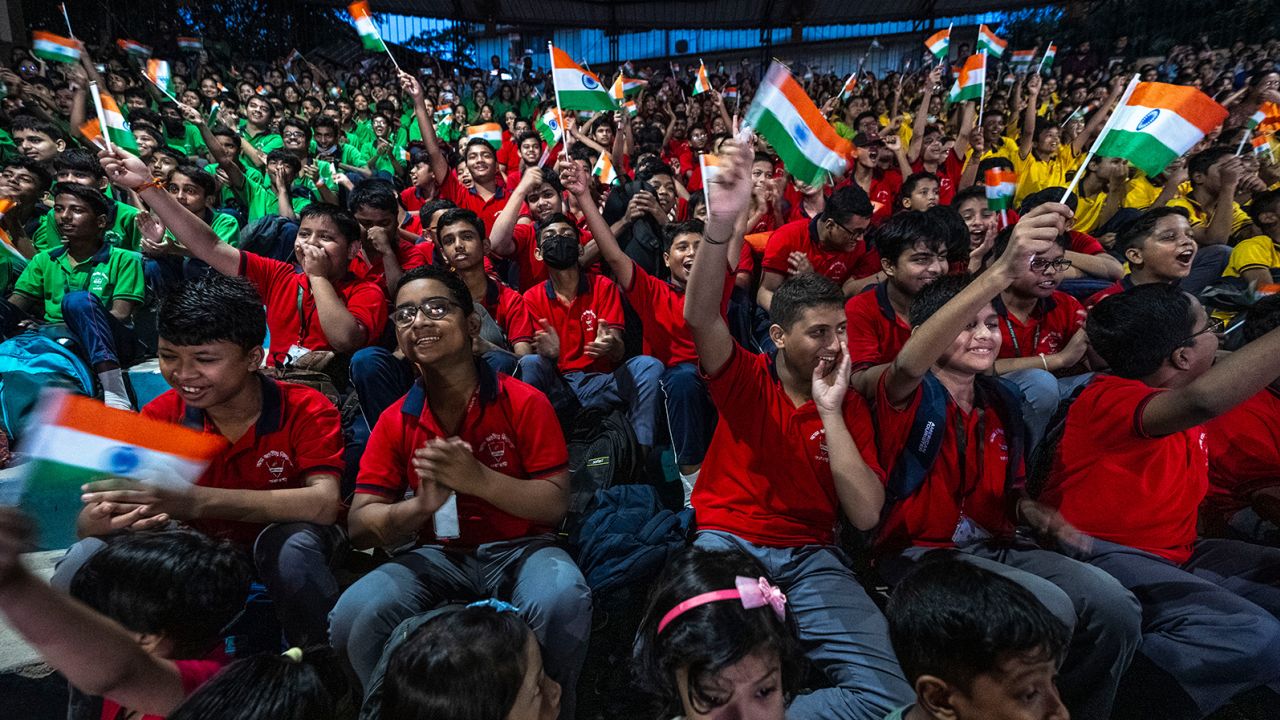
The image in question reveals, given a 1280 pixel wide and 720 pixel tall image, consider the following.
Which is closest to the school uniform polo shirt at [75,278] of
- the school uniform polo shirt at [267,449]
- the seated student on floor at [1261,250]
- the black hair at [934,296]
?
the school uniform polo shirt at [267,449]

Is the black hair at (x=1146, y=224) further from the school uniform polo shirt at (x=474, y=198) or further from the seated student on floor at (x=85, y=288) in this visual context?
the seated student on floor at (x=85, y=288)

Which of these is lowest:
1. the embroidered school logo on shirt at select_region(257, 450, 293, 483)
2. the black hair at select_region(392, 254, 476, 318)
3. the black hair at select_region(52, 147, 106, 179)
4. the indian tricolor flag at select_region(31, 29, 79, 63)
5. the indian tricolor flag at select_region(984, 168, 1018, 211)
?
the embroidered school logo on shirt at select_region(257, 450, 293, 483)

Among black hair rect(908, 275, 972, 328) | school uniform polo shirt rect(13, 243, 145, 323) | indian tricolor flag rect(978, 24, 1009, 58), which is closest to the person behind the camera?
black hair rect(908, 275, 972, 328)

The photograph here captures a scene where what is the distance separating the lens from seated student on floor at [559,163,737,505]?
10.5ft

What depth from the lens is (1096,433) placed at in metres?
2.20

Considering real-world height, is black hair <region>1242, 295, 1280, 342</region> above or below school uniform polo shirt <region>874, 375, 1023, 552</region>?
above

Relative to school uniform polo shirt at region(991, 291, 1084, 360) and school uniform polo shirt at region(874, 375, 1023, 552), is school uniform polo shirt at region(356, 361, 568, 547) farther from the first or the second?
school uniform polo shirt at region(991, 291, 1084, 360)

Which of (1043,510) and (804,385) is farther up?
(804,385)

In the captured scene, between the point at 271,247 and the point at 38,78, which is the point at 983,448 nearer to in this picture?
the point at 271,247

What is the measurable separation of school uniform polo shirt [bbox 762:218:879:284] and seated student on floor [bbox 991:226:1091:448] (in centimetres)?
103

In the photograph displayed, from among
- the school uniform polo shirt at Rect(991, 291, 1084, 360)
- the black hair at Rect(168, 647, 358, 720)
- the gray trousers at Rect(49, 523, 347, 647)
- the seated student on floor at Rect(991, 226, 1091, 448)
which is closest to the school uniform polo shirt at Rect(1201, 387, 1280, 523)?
the seated student on floor at Rect(991, 226, 1091, 448)

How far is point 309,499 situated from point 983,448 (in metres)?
2.27

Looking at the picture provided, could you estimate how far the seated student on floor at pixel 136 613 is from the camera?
1079 millimetres

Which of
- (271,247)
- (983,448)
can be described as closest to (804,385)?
(983,448)
